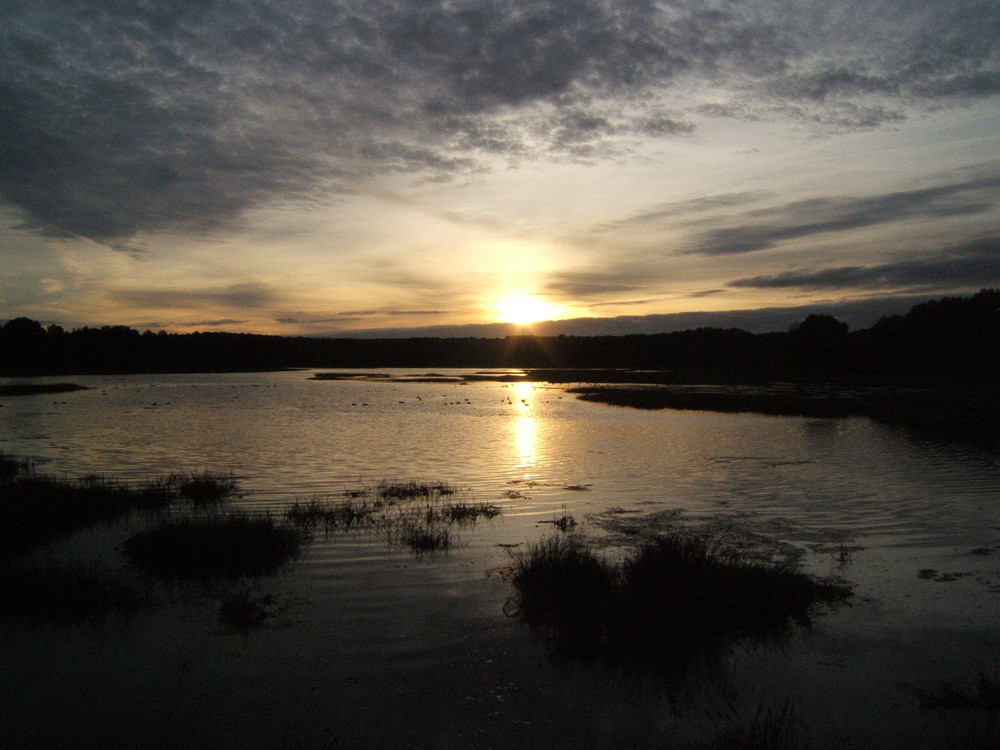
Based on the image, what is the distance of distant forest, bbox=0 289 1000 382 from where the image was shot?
84.2 meters

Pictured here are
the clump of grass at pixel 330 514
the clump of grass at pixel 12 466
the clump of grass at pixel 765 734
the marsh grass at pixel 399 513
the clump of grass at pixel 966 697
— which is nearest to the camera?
the clump of grass at pixel 765 734

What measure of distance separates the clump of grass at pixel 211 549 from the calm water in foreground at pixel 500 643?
0.42 meters

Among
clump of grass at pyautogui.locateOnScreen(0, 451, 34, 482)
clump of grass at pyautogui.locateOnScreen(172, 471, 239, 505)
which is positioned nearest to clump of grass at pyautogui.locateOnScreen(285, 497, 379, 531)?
clump of grass at pyautogui.locateOnScreen(172, 471, 239, 505)

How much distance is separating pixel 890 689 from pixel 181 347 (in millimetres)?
161622

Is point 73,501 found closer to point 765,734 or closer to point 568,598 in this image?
point 568,598

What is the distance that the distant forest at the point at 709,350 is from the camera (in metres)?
84.2

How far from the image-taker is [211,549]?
10.7 m

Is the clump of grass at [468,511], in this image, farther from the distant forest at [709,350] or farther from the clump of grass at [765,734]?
the distant forest at [709,350]

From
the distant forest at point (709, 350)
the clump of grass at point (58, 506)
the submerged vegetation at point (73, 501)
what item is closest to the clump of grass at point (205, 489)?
the submerged vegetation at point (73, 501)

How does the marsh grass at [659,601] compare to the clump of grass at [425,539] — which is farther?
the clump of grass at [425,539]

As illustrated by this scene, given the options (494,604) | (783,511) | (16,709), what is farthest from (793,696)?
(783,511)

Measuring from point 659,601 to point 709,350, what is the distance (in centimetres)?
13589

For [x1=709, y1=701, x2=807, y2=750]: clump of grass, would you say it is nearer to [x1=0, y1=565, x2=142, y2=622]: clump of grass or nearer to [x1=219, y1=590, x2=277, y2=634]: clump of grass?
[x1=219, y1=590, x2=277, y2=634]: clump of grass

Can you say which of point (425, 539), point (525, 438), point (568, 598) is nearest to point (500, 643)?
point (568, 598)
